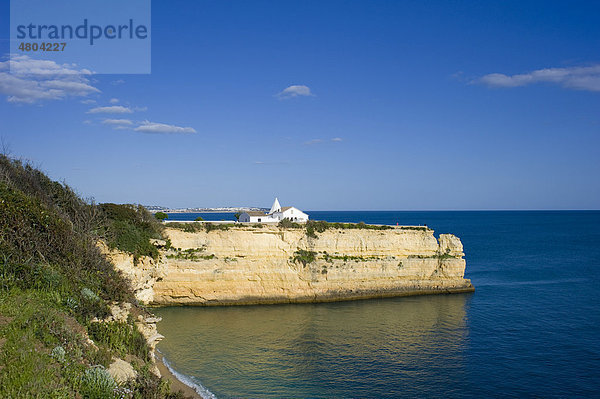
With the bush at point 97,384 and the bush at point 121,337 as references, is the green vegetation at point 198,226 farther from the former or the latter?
the bush at point 97,384

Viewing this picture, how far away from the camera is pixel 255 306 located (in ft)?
106

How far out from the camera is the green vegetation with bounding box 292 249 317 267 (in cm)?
3503

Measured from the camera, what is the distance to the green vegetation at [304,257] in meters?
35.0

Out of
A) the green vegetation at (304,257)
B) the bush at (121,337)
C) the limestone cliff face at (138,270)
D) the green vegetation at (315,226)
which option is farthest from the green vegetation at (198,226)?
the bush at (121,337)

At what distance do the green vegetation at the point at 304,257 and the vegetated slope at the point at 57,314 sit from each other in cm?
2154

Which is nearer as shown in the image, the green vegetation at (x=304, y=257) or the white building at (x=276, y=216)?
the green vegetation at (x=304, y=257)

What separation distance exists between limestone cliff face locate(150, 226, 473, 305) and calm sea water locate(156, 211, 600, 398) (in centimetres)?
172

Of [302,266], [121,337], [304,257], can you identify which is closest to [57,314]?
[121,337]

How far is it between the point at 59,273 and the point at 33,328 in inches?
104

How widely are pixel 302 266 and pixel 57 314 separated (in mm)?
26165

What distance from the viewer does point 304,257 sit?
35.3m

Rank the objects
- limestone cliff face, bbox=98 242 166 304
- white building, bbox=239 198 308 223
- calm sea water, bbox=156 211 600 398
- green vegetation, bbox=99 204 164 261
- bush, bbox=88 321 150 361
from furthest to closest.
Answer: white building, bbox=239 198 308 223, green vegetation, bbox=99 204 164 261, limestone cliff face, bbox=98 242 166 304, calm sea water, bbox=156 211 600 398, bush, bbox=88 321 150 361

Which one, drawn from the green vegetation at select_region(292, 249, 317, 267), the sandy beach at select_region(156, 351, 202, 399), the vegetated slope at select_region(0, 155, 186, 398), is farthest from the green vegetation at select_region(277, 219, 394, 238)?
the vegetated slope at select_region(0, 155, 186, 398)

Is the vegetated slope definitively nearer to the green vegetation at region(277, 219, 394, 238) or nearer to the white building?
the green vegetation at region(277, 219, 394, 238)
